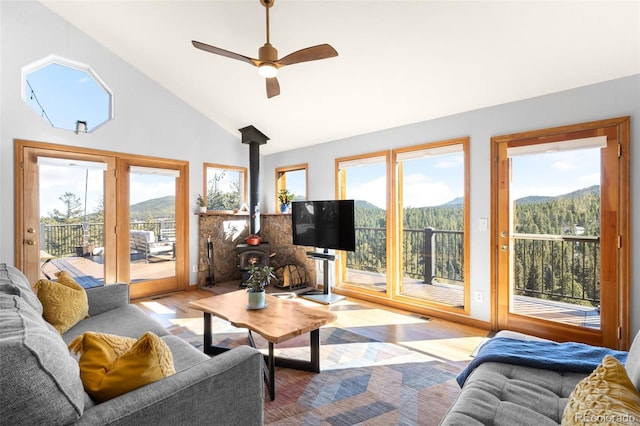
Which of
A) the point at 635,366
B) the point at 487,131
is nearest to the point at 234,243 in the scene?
the point at 487,131

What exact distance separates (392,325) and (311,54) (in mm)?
2844

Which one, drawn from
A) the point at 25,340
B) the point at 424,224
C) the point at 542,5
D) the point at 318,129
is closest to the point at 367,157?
the point at 318,129

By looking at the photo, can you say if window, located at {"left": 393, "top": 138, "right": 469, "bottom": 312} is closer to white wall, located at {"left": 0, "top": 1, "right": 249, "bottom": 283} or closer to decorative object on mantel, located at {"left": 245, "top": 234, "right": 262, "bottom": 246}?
decorative object on mantel, located at {"left": 245, "top": 234, "right": 262, "bottom": 246}

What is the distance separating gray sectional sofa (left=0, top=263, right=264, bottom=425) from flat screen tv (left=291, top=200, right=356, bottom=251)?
277 cm

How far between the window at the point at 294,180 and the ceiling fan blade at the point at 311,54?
283cm

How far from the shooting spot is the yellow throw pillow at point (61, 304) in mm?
2113

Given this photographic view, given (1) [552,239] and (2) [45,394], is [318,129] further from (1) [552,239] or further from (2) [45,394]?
(2) [45,394]

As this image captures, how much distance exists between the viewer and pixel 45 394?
85 centimetres

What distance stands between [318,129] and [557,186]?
119 inches

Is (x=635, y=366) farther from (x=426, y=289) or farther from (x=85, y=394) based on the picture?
(x=426, y=289)

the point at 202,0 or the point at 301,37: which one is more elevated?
the point at 202,0

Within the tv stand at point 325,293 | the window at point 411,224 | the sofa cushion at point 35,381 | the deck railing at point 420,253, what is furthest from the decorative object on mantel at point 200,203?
the sofa cushion at point 35,381

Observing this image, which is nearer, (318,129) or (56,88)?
(56,88)

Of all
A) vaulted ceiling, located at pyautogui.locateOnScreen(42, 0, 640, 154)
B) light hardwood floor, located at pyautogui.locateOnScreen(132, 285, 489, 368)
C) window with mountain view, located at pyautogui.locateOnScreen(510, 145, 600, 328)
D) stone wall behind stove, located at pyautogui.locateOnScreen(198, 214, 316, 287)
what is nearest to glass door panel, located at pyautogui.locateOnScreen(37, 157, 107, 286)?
light hardwood floor, located at pyautogui.locateOnScreen(132, 285, 489, 368)
